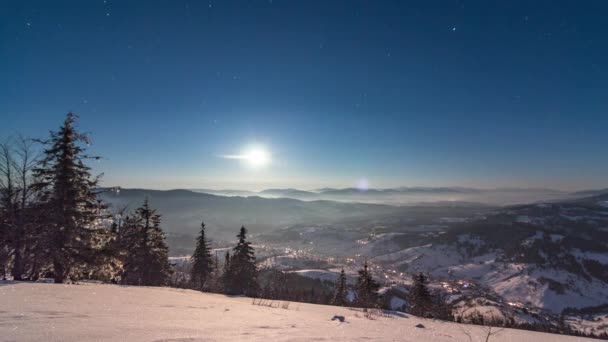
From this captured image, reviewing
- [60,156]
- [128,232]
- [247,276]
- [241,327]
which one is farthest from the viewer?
[247,276]

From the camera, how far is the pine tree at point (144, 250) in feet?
114

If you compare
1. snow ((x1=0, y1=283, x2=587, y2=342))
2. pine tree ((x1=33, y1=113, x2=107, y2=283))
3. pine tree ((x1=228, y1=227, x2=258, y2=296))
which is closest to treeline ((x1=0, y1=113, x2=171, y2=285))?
pine tree ((x1=33, y1=113, x2=107, y2=283))

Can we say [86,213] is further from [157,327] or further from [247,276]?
[247,276]

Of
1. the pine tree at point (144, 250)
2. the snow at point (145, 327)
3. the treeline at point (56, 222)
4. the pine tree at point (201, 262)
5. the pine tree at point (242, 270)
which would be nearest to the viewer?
the snow at point (145, 327)

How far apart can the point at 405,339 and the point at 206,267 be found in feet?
152

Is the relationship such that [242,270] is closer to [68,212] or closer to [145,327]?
[68,212]

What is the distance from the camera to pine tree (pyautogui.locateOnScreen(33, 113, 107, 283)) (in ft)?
56.9

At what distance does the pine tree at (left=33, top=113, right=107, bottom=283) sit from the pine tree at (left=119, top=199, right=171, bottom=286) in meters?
16.0

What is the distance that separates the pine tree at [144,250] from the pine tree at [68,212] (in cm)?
1601

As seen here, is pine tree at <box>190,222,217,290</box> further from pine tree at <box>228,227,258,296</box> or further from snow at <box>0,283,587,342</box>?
snow at <box>0,283,587,342</box>

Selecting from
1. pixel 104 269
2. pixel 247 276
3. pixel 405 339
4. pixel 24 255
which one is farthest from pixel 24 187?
pixel 247 276

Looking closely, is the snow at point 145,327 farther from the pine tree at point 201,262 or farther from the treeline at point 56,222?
the pine tree at point 201,262

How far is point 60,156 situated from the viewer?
18.8 m

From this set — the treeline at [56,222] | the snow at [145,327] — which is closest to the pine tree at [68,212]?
the treeline at [56,222]
